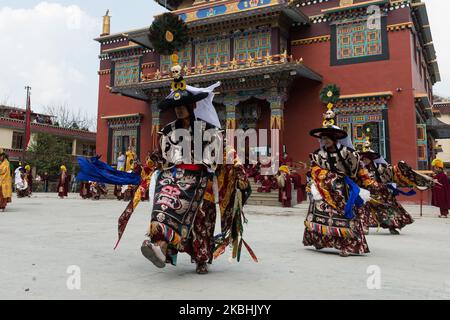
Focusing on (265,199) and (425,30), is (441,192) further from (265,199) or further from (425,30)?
(425,30)

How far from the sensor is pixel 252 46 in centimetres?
1791

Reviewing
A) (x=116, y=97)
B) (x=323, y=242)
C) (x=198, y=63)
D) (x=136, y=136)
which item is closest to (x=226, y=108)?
(x=198, y=63)

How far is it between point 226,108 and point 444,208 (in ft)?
32.6

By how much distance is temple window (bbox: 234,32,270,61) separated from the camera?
17.5 m

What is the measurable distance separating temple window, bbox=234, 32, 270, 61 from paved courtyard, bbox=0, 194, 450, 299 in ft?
42.2

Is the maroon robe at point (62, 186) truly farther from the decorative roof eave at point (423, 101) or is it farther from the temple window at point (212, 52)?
the decorative roof eave at point (423, 101)

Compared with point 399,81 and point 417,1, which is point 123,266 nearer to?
point 399,81

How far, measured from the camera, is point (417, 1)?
662 inches

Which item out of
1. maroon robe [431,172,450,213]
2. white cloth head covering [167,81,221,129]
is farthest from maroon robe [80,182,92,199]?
white cloth head covering [167,81,221,129]

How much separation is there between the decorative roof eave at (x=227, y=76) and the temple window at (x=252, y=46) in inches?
60.1

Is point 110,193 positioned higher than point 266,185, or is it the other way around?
point 266,185

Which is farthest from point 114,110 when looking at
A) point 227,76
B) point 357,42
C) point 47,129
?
point 47,129

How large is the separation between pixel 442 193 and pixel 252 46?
33.9 feet
